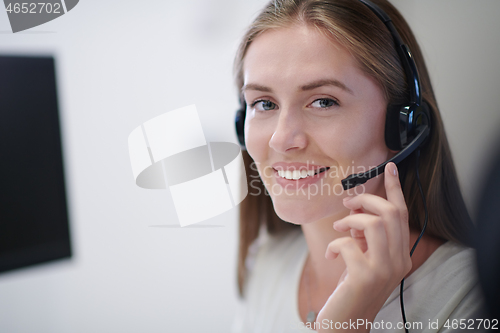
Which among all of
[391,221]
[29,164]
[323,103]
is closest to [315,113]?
[323,103]

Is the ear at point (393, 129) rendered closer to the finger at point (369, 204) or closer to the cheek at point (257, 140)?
the finger at point (369, 204)

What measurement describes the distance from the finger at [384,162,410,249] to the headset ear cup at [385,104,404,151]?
7 centimetres

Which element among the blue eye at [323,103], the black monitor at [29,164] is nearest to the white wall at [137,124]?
the black monitor at [29,164]

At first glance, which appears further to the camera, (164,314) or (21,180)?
(164,314)

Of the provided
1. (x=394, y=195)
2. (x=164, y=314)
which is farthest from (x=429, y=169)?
(x=164, y=314)

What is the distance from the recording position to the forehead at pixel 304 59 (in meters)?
0.59

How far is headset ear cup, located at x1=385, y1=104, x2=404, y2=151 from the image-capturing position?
63cm

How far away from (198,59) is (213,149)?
28 cm

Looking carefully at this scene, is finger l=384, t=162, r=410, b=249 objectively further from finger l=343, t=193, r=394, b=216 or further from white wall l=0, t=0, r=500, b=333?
white wall l=0, t=0, r=500, b=333

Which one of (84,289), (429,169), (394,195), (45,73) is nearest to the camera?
(394,195)

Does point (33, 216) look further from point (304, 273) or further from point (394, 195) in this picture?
point (394, 195)

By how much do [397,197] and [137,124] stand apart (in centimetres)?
70

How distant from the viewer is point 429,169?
27.6 inches

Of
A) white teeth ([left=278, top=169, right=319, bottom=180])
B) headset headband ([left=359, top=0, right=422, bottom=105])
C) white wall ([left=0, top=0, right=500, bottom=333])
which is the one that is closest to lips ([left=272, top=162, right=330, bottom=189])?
white teeth ([left=278, top=169, right=319, bottom=180])
